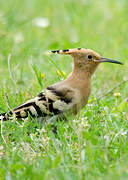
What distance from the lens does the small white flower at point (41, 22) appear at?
730cm

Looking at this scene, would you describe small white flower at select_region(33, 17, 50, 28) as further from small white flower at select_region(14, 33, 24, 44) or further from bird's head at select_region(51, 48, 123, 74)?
bird's head at select_region(51, 48, 123, 74)

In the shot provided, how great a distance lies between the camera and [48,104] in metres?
3.55

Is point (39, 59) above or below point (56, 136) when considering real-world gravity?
above

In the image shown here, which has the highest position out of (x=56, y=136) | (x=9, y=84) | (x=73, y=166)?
(x=9, y=84)

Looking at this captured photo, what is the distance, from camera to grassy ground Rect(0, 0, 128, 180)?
269cm

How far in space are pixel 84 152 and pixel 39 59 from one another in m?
3.37

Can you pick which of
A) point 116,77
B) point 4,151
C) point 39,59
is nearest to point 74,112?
point 4,151

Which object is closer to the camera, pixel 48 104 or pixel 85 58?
pixel 48 104

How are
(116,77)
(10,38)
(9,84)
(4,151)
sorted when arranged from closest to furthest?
(4,151) → (9,84) → (116,77) → (10,38)

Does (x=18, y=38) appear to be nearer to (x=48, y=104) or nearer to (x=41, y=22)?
(x=41, y=22)

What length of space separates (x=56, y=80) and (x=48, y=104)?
2.51ft

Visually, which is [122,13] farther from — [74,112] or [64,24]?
[74,112]

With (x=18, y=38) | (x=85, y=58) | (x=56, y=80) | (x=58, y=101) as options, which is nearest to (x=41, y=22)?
(x=18, y=38)

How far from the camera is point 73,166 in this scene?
2.69 meters
